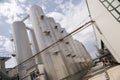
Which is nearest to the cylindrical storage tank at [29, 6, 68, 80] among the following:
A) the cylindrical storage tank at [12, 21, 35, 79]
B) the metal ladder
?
the cylindrical storage tank at [12, 21, 35, 79]

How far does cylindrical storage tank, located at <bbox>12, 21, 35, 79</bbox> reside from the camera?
54.6ft

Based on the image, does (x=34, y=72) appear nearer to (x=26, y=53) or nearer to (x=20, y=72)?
(x=20, y=72)

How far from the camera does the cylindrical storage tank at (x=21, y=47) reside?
16641 mm

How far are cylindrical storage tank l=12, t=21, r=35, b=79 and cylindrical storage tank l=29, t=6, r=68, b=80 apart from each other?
241 cm

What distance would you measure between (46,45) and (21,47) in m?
3.63

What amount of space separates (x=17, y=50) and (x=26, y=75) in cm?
336

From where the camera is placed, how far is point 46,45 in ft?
51.9

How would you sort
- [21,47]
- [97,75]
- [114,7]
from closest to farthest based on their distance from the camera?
[114,7] < [97,75] < [21,47]


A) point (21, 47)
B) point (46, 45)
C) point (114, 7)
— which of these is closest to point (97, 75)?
point (114, 7)

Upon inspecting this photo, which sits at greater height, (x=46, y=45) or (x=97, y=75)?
(x=46, y=45)

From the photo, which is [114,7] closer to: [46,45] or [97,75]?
[97,75]

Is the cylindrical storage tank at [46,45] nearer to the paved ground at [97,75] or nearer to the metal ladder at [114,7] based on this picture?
the paved ground at [97,75]

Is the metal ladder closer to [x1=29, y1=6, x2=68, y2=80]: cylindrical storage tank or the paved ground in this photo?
the paved ground

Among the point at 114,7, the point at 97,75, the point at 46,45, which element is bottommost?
the point at 97,75
